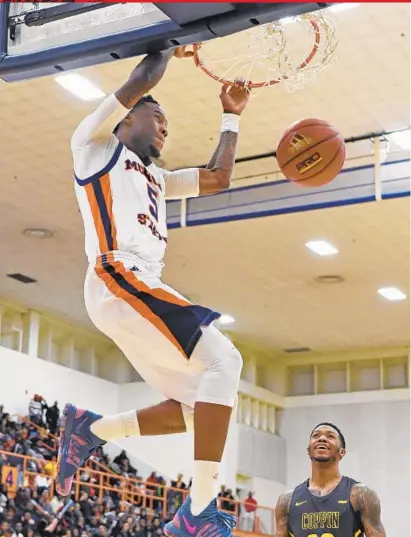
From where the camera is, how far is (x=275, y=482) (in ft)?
86.6

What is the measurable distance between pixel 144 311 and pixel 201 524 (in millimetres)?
899

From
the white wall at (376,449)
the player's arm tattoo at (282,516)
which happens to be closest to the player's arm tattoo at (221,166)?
the player's arm tattoo at (282,516)

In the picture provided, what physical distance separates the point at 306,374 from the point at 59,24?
23432 mm

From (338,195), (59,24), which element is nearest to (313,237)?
(338,195)

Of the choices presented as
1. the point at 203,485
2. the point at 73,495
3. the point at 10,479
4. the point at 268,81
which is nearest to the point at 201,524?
the point at 203,485

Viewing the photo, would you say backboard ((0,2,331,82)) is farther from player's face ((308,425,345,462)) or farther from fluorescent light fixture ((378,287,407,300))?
fluorescent light fixture ((378,287,407,300))

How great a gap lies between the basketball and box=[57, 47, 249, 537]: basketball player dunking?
1998mm

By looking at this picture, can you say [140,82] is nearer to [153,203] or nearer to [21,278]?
[153,203]

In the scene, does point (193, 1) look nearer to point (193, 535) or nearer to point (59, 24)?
point (59, 24)

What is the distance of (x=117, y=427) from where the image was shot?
4.49 meters

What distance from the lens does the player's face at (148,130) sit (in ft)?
14.9

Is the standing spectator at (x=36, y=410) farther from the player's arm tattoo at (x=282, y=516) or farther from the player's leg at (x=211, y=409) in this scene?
the player's leg at (x=211, y=409)

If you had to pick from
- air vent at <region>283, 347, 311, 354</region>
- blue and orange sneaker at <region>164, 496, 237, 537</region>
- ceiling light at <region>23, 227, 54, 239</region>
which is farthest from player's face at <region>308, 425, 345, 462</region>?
air vent at <region>283, 347, 311, 354</region>

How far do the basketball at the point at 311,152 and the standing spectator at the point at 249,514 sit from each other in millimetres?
17209
